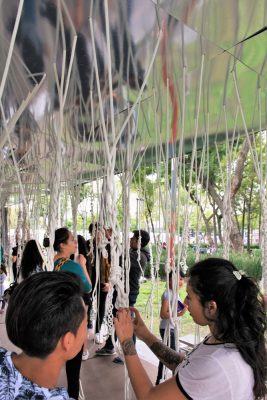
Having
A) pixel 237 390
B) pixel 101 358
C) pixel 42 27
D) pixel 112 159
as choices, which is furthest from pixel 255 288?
pixel 101 358

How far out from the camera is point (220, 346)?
77cm

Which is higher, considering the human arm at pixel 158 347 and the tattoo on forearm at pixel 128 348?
the tattoo on forearm at pixel 128 348

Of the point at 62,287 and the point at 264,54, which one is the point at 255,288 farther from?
the point at 264,54

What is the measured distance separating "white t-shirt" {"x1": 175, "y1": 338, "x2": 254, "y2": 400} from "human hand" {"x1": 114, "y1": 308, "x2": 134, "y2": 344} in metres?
0.20

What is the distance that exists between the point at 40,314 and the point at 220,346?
46cm

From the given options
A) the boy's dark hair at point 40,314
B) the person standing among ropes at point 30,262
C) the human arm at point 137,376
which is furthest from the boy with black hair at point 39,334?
the person standing among ropes at point 30,262

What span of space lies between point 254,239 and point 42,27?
14460 millimetres

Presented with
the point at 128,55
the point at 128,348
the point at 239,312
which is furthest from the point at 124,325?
the point at 128,55

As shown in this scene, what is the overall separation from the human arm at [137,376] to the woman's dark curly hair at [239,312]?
17cm

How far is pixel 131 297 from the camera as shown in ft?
8.67

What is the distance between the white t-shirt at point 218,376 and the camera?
72 centimetres

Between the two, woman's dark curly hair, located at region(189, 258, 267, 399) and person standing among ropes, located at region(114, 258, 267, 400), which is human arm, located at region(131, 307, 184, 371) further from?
woman's dark curly hair, located at region(189, 258, 267, 399)

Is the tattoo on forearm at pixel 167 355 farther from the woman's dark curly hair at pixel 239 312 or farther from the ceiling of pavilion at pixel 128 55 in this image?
the ceiling of pavilion at pixel 128 55

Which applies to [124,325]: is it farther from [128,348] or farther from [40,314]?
[40,314]
